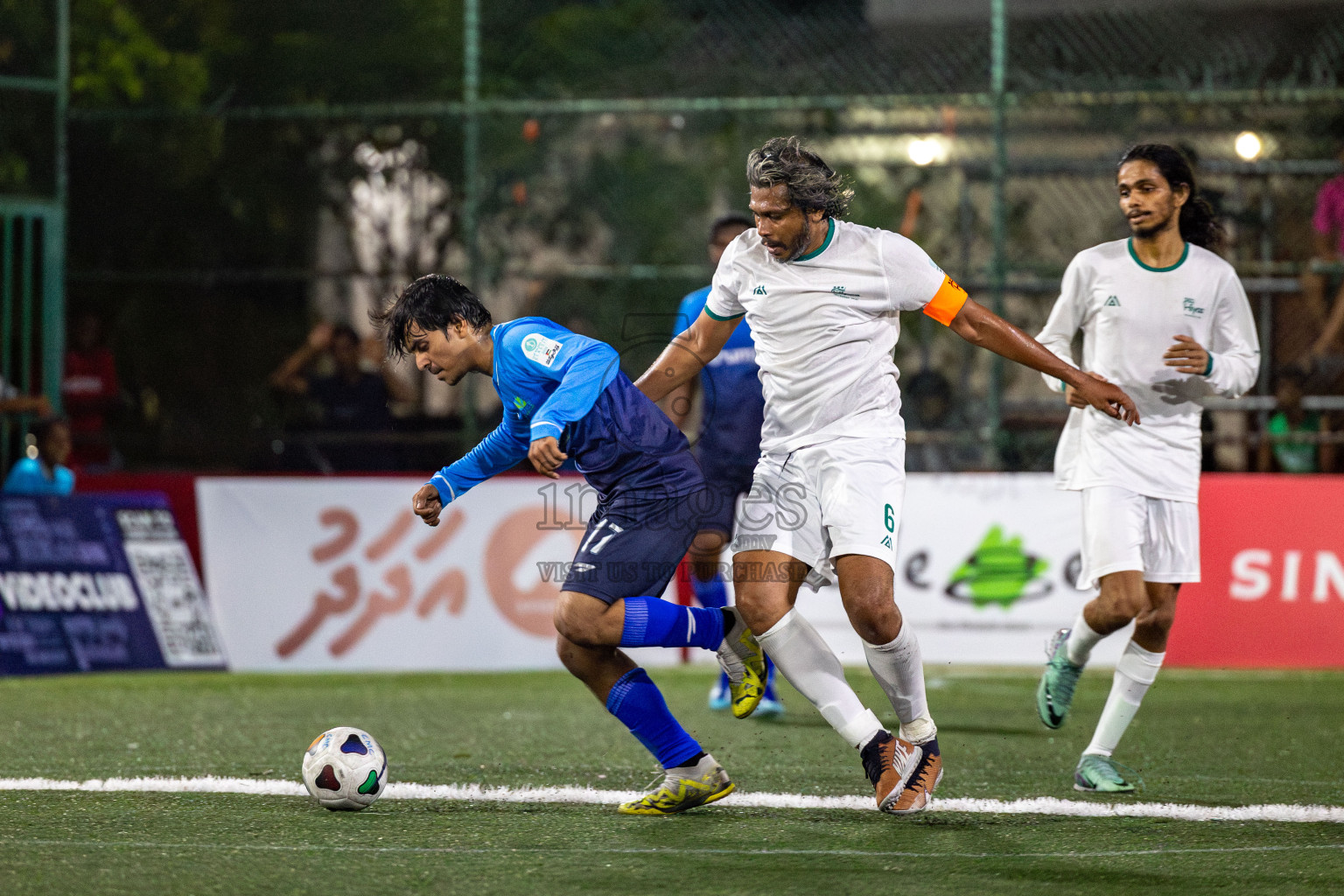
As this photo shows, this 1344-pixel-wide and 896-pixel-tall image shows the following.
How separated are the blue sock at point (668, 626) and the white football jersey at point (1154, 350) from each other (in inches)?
62.6

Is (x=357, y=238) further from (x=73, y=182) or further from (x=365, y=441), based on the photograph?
(x=73, y=182)

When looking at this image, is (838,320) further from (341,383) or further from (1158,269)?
(341,383)

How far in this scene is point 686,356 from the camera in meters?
5.47

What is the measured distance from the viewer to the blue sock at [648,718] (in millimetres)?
5105

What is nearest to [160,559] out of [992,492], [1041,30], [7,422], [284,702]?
[284,702]

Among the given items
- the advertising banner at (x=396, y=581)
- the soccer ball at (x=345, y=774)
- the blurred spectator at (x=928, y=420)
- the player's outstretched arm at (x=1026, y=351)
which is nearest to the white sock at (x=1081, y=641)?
the player's outstretched arm at (x=1026, y=351)

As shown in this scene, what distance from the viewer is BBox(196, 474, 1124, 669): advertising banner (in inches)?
383

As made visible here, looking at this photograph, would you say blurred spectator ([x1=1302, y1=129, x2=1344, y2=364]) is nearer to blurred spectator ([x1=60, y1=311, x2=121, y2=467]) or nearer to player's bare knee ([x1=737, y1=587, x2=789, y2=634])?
player's bare knee ([x1=737, y1=587, x2=789, y2=634])

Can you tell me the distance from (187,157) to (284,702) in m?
5.31

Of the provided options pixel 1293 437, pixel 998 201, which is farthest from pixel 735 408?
pixel 1293 437

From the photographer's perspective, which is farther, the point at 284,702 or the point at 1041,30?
the point at 1041,30

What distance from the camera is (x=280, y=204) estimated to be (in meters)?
11.9

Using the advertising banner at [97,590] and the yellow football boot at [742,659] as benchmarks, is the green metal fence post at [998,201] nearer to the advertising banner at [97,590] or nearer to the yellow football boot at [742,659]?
the advertising banner at [97,590]

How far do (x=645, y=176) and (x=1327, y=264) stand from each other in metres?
4.66
